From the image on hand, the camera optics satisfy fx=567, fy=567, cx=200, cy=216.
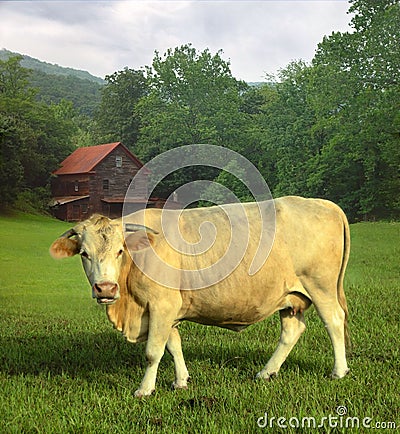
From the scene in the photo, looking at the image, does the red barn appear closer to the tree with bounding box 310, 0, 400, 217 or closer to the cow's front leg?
the tree with bounding box 310, 0, 400, 217

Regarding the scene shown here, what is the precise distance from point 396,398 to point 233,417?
1154 millimetres

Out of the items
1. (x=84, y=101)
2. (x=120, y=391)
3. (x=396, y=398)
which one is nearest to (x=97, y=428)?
(x=120, y=391)

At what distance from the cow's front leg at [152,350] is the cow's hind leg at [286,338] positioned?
924mm

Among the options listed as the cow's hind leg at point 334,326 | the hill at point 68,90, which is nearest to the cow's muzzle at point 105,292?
the cow's hind leg at point 334,326

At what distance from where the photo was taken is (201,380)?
454cm

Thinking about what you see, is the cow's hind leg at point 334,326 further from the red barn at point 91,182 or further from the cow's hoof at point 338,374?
the red barn at point 91,182

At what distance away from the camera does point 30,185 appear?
16.2 m

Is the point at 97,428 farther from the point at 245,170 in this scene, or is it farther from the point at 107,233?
the point at 245,170

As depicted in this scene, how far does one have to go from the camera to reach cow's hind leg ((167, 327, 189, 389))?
14.5 feet

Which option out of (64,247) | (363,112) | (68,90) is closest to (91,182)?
(363,112)

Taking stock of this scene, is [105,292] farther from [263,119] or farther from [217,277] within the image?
[263,119]

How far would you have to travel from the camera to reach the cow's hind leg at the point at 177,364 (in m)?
4.42

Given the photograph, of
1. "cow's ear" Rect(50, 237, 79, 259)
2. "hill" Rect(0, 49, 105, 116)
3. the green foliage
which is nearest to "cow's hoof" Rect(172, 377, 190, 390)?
"cow's ear" Rect(50, 237, 79, 259)

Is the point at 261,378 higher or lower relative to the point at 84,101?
lower
